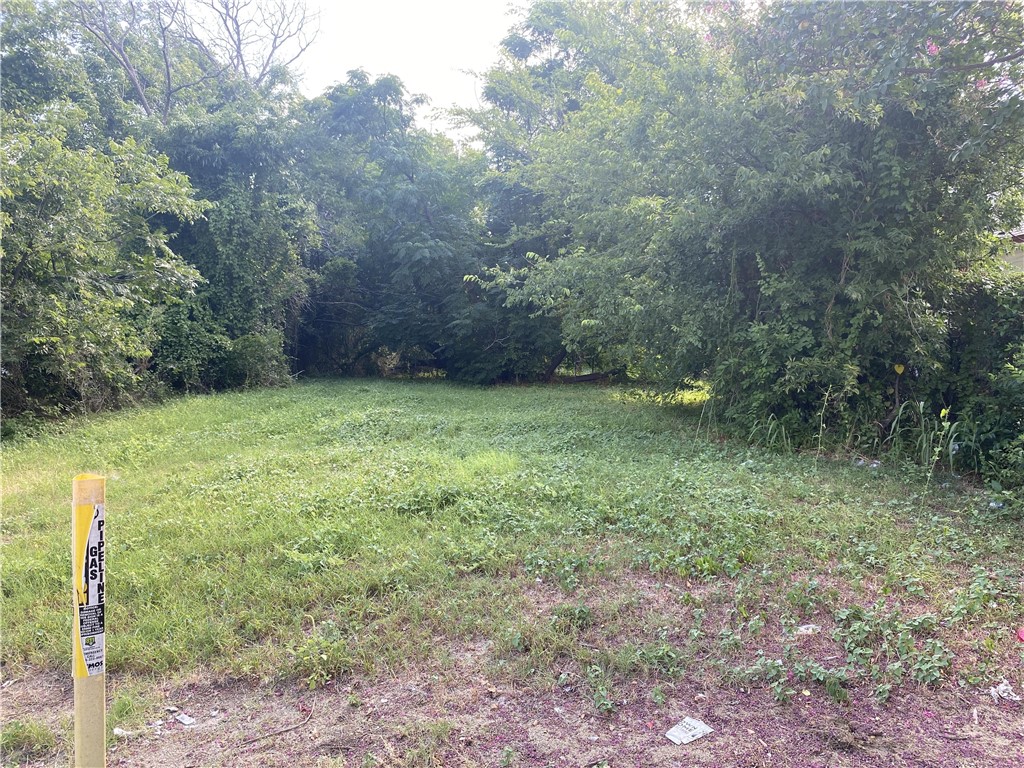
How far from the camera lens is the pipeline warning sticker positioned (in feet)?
5.24

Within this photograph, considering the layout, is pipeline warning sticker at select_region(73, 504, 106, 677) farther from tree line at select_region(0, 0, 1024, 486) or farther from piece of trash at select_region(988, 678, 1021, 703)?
tree line at select_region(0, 0, 1024, 486)

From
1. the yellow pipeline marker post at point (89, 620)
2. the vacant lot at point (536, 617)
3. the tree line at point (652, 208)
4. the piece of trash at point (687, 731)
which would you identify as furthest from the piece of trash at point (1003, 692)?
the yellow pipeline marker post at point (89, 620)

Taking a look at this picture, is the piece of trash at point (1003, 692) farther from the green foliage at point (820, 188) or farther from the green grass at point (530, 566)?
the green foliage at point (820, 188)

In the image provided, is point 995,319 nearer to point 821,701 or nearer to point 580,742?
point 821,701

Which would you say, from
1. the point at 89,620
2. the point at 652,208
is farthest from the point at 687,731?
the point at 652,208

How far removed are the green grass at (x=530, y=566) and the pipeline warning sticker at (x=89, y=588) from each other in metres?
1.10

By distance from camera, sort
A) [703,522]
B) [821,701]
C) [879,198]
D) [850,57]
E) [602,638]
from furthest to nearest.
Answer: [879,198], [850,57], [703,522], [602,638], [821,701]

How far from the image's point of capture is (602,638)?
9.14ft

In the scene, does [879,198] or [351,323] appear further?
[351,323]

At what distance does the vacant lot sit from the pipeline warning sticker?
822mm

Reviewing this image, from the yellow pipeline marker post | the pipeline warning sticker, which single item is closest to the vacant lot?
the yellow pipeline marker post

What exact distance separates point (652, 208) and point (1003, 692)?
238 inches

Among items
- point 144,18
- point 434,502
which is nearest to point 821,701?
point 434,502

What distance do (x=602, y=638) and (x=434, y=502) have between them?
2.05 m
